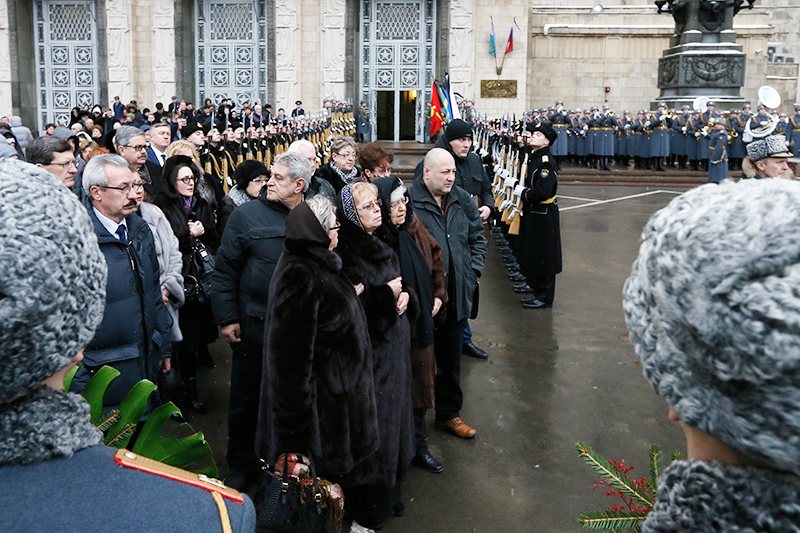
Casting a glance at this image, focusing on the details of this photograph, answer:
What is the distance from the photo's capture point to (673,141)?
2073cm

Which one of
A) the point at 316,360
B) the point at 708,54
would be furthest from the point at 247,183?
the point at 708,54

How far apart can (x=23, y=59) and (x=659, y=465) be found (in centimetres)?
2773

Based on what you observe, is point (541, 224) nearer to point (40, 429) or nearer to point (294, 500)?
point (294, 500)

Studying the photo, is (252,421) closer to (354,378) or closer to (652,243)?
(354,378)

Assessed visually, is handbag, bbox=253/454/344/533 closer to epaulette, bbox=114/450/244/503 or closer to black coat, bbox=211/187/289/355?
black coat, bbox=211/187/289/355

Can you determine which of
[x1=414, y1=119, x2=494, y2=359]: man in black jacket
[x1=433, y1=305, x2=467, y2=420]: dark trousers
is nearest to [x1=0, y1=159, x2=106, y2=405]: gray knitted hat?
[x1=433, y1=305, x2=467, y2=420]: dark trousers

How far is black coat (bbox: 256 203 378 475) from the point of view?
9.80ft

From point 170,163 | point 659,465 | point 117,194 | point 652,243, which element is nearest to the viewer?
point 652,243

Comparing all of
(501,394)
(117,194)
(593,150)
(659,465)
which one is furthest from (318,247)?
(593,150)

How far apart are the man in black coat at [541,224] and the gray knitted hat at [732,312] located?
654 cm

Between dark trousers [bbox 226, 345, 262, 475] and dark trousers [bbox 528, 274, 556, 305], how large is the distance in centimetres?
430

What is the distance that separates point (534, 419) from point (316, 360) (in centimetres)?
223

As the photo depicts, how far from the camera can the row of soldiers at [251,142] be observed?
898cm

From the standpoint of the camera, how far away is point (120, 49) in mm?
25219
